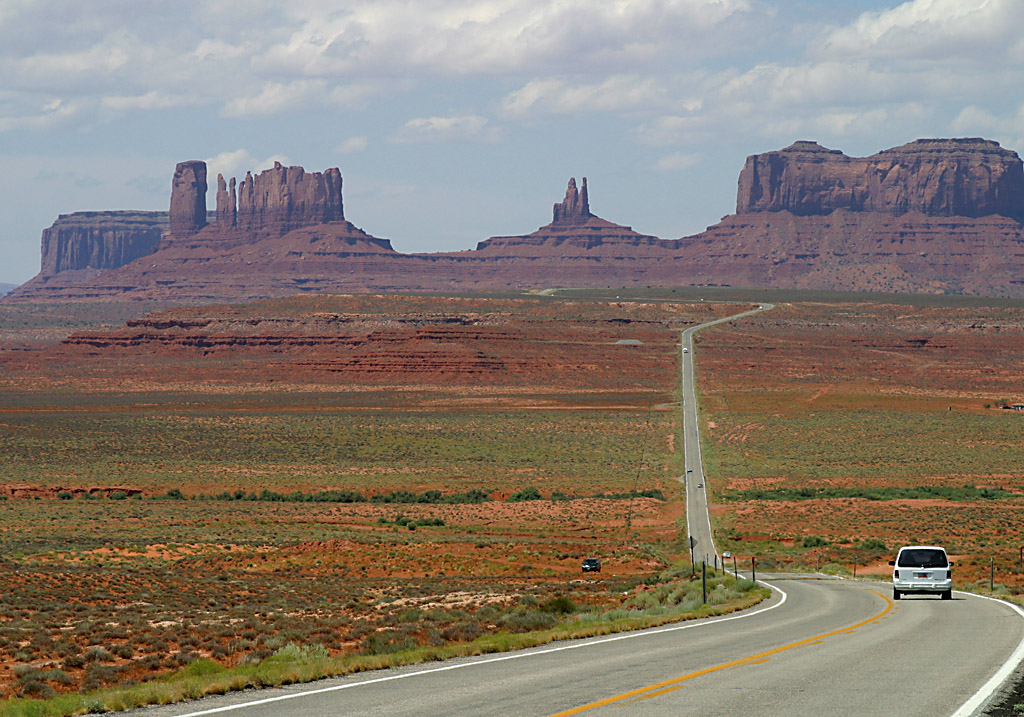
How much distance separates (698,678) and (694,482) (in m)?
52.0

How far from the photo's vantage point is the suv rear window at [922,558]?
28.2m

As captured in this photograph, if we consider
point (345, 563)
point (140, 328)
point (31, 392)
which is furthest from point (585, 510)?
point (140, 328)

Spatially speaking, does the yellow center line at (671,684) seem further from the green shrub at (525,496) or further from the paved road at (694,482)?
the green shrub at (525,496)

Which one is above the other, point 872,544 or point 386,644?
point 386,644

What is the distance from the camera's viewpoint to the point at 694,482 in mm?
65062

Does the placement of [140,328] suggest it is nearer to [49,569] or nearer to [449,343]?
[449,343]

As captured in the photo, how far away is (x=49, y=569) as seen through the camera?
33.2m

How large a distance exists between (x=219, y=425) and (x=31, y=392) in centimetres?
3882

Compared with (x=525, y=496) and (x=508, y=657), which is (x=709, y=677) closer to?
(x=508, y=657)

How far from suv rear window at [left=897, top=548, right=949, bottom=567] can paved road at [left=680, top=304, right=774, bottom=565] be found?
4.77 meters

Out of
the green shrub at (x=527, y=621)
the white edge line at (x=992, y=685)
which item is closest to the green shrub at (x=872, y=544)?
the green shrub at (x=527, y=621)

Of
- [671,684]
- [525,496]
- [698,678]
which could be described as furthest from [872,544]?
[671,684]

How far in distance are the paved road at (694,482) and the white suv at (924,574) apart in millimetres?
4681

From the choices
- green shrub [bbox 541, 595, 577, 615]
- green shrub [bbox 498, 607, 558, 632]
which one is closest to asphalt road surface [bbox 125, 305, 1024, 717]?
green shrub [bbox 498, 607, 558, 632]
